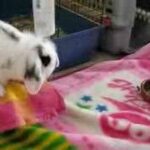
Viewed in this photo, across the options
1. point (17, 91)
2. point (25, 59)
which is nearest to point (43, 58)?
point (25, 59)

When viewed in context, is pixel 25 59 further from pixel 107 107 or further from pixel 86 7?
pixel 86 7

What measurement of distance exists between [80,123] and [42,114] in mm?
111

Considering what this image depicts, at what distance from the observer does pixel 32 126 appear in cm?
103

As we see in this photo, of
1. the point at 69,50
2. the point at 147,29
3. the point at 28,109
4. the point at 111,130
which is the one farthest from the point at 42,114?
the point at 147,29

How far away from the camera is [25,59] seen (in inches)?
40.4

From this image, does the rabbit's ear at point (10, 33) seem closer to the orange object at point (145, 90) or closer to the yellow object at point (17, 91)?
the yellow object at point (17, 91)

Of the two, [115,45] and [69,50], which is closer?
[69,50]

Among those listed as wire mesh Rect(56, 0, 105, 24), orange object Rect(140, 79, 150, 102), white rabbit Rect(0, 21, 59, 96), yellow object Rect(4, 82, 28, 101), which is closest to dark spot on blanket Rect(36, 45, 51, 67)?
white rabbit Rect(0, 21, 59, 96)

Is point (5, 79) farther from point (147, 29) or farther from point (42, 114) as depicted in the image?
point (147, 29)

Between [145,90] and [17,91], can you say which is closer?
[17,91]

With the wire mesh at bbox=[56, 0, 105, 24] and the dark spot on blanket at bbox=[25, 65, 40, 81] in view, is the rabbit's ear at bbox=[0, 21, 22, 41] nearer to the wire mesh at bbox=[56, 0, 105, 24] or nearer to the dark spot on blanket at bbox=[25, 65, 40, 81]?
the dark spot on blanket at bbox=[25, 65, 40, 81]

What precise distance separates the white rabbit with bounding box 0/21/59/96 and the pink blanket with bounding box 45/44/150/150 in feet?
0.52

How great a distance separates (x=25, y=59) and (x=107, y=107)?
330 millimetres

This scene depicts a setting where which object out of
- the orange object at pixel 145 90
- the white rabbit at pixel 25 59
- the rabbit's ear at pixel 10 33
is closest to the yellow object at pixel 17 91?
the white rabbit at pixel 25 59
